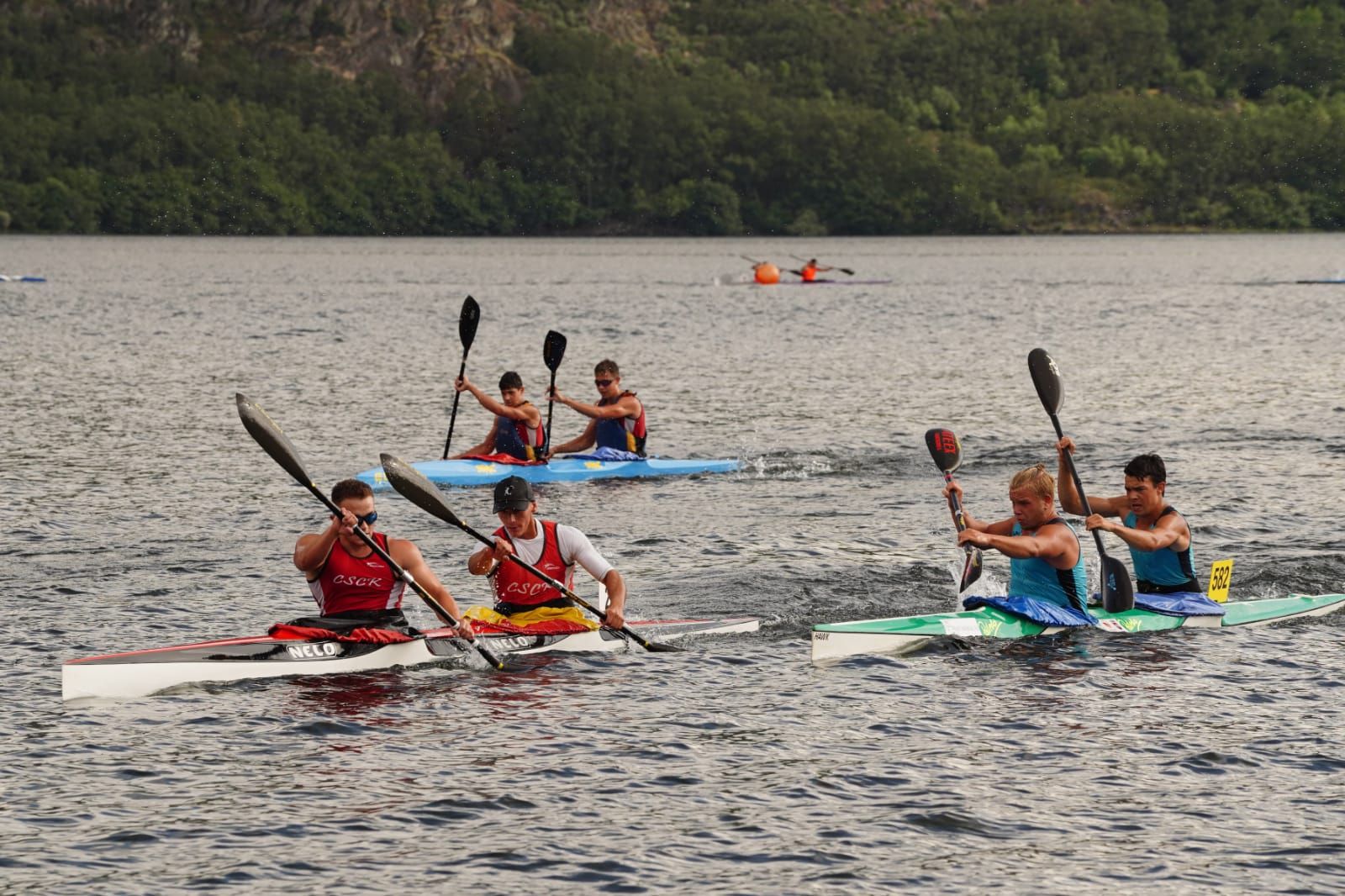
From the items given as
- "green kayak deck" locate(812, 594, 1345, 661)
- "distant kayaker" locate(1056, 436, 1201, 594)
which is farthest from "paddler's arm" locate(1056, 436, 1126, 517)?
"green kayak deck" locate(812, 594, 1345, 661)

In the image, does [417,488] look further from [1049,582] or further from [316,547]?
[1049,582]

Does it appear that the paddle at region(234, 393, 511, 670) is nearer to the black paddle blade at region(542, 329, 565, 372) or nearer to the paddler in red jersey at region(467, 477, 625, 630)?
the paddler in red jersey at region(467, 477, 625, 630)

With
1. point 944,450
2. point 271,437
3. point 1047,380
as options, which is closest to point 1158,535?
point 944,450

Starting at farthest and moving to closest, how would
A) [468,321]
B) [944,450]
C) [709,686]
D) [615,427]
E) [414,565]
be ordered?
[468,321], [615,427], [944,450], [709,686], [414,565]

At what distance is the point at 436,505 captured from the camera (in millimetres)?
17609

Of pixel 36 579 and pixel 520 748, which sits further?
pixel 36 579

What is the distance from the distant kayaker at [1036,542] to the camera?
17172 millimetres

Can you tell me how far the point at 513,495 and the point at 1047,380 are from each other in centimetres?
703

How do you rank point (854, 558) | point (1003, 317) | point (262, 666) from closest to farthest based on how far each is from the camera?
point (262, 666), point (854, 558), point (1003, 317)

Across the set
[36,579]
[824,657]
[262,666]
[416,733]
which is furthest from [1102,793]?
[36,579]

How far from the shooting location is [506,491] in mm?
16516

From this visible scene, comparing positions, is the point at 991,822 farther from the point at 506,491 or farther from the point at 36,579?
the point at 36,579

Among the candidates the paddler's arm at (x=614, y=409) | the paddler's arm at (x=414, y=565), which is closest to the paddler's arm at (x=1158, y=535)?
the paddler's arm at (x=414, y=565)

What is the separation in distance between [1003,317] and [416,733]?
64171 millimetres
